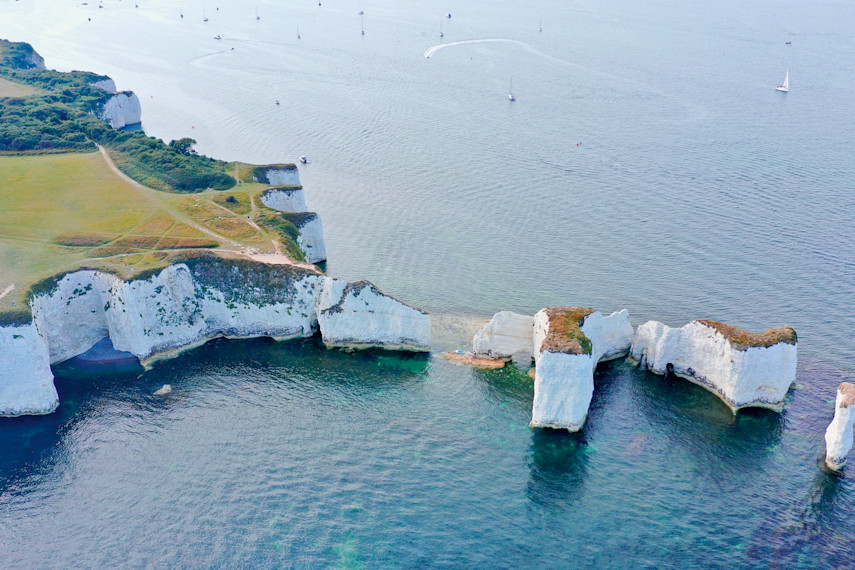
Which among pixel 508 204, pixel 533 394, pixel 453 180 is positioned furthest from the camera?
pixel 453 180

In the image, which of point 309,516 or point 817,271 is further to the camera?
point 817,271

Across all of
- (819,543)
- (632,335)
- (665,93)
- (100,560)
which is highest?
(665,93)

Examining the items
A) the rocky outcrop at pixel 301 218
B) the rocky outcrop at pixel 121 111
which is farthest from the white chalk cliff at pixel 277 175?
the rocky outcrop at pixel 121 111

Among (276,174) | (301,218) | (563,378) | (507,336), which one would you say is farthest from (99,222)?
(563,378)

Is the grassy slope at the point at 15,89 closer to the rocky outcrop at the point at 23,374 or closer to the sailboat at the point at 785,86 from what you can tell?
the rocky outcrop at the point at 23,374

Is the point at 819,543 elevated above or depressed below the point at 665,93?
below

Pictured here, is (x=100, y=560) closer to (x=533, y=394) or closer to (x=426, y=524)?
(x=426, y=524)

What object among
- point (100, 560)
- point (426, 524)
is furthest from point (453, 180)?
point (100, 560)

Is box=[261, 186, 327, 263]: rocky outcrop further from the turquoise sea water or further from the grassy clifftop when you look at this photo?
the grassy clifftop
